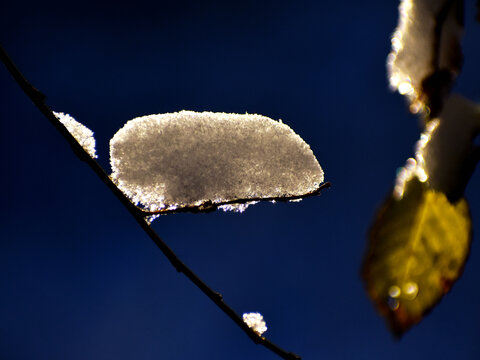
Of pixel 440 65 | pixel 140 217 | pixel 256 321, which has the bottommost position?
pixel 256 321

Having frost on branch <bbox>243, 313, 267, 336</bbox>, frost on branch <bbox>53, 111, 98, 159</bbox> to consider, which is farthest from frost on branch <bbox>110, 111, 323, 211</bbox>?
frost on branch <bbox>243, 313, 267, 336</bbox>

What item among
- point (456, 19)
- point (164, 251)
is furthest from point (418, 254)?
point (164, 251)

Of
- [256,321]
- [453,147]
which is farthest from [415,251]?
[256,321]

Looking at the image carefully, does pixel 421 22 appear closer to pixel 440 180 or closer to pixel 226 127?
pixel 440 180

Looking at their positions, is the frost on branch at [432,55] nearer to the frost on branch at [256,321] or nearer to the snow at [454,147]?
the snow at [454,147]

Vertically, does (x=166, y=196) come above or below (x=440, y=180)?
below

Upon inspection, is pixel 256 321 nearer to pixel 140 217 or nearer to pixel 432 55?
pixel 140 217

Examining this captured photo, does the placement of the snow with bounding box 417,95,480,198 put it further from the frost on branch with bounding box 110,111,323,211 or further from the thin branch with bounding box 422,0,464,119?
the frost on branch with bounding box 110,111,323,211
